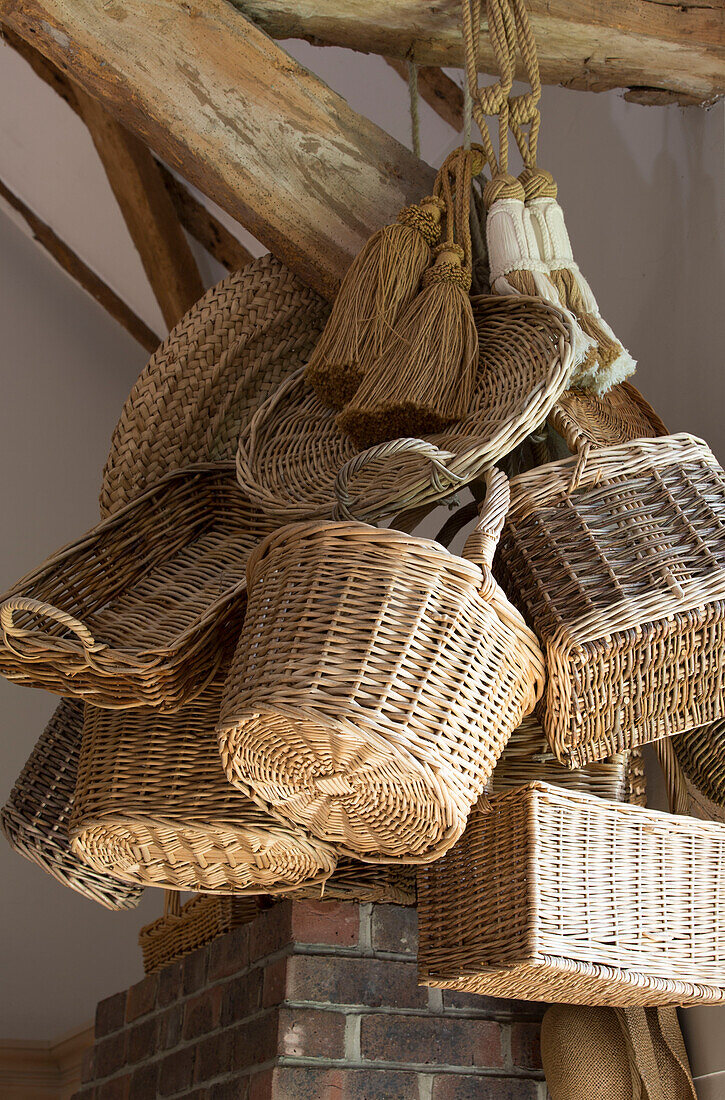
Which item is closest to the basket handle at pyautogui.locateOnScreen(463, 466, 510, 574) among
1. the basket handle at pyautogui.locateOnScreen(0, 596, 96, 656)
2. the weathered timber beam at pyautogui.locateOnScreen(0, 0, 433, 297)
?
the basket handle at pyautogui.locateOnScreen(0, 596, 96, 656)

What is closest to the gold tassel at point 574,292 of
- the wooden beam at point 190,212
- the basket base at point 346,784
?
the basket base at point 346,784

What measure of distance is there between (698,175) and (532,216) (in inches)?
17.4

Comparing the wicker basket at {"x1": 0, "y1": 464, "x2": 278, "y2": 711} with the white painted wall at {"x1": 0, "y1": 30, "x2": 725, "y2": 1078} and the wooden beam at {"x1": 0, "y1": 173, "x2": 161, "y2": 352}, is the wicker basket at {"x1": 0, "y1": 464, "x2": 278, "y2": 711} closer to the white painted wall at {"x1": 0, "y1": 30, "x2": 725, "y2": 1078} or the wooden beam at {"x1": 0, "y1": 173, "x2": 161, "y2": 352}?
the white painted wall at {"x1": 0, "y1": 30, "x2": 725, "y2": 1078}

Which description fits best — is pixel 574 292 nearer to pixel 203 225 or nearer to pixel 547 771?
pixel 547 771

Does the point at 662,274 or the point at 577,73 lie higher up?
the point at 577,73

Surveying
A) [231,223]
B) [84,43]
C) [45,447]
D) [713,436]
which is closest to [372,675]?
[713,436]

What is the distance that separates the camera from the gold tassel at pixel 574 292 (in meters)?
1.05

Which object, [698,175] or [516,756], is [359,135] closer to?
[698,175]

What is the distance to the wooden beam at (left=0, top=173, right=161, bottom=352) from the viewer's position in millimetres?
3512

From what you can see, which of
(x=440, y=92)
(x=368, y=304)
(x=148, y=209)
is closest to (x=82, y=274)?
(x=148, y=209)

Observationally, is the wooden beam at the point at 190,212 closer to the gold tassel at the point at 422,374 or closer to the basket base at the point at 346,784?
the gold tassel at the point at 422,374

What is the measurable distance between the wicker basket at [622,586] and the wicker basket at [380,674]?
6 cm

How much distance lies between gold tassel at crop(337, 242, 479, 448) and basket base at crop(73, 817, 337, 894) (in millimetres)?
403

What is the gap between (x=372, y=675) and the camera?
30.3 inches
